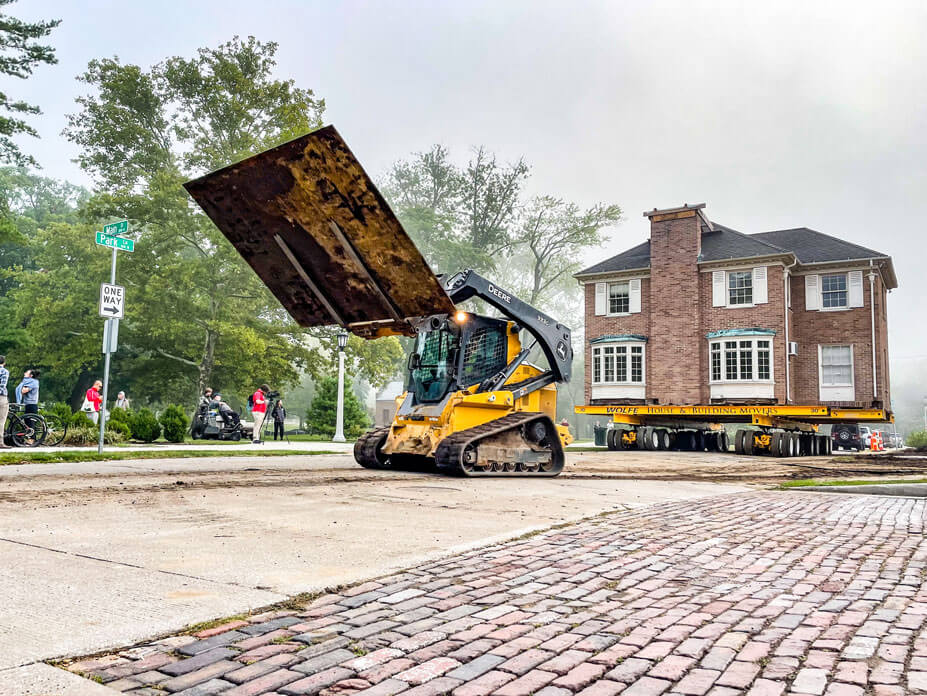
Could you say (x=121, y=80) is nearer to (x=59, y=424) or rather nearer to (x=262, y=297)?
(x=262, y=297)

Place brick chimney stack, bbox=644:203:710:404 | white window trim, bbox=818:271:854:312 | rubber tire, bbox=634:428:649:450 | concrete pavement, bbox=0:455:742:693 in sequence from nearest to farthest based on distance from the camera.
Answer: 1. concrete pavement, bbox=0:455:742:693
2. rubber tire, bbox=634:428:649:450
3. white window trim, bbox=818:271:854:312
4. brick chimney stack, bbox=644:203:710:404

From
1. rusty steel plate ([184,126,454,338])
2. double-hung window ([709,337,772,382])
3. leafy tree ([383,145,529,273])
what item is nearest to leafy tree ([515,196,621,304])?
leafy tree ([383,145,529,273])

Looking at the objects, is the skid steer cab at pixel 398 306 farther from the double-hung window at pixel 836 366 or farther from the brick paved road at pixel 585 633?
the double-hung window at pixel 836 366

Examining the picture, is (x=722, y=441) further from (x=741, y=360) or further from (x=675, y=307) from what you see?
(x=675, y=307)

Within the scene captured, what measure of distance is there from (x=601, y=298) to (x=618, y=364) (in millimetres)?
3415

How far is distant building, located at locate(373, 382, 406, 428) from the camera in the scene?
2552 inches

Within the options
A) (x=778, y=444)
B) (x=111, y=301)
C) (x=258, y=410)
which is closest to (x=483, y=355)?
(x=111, y=301)

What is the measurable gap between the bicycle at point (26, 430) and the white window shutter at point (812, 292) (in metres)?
29.0

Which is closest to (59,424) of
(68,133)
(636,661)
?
(636,661)

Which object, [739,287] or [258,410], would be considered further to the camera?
[739,287]

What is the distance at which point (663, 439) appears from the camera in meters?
30.0

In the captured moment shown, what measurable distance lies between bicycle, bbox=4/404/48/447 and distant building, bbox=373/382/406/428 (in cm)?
4727

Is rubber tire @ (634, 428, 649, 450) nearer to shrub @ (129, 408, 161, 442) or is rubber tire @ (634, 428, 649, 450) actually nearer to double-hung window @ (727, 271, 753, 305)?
double-hung window @ (727, 271, 753, 305)

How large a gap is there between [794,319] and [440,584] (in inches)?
1239
